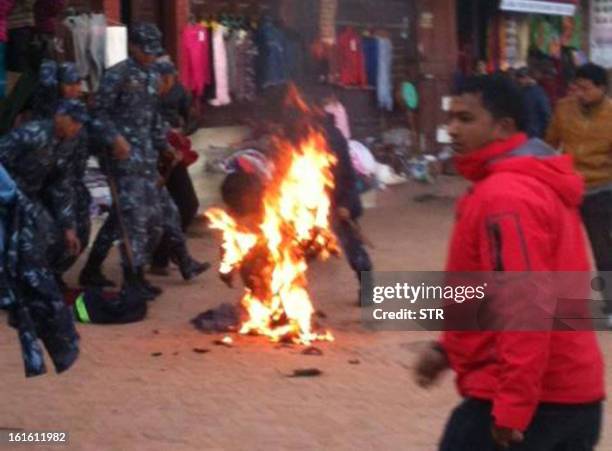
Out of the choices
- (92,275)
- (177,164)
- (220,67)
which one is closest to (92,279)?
(92,275)

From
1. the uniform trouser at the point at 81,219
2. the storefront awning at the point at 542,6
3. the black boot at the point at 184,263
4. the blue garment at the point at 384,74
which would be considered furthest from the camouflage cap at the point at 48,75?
the storefront awning at the point at 542,6

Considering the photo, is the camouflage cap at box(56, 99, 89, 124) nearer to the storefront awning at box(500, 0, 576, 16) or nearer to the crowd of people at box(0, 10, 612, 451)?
the crowd of people at box(0, 10, 612, 451)

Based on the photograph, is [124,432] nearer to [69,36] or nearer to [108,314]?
[108,314]

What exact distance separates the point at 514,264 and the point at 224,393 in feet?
11.4

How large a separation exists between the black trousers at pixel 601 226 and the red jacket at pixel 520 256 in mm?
4439

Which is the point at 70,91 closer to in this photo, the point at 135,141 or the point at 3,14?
the point at 135,141

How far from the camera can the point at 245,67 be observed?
1294cm

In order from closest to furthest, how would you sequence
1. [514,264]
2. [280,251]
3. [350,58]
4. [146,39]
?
[514,264], [280,251], [146,39], [350,58]

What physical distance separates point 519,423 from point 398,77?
520 inches

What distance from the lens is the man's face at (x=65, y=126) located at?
7.01 meters

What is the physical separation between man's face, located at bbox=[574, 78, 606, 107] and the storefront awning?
8720 mm

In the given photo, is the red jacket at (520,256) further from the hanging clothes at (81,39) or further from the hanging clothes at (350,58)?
the hanging clothes at (350,58)

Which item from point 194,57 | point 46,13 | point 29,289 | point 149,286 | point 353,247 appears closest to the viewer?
point 29,289

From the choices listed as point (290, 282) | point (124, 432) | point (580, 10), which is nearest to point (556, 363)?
point (124, 432)
